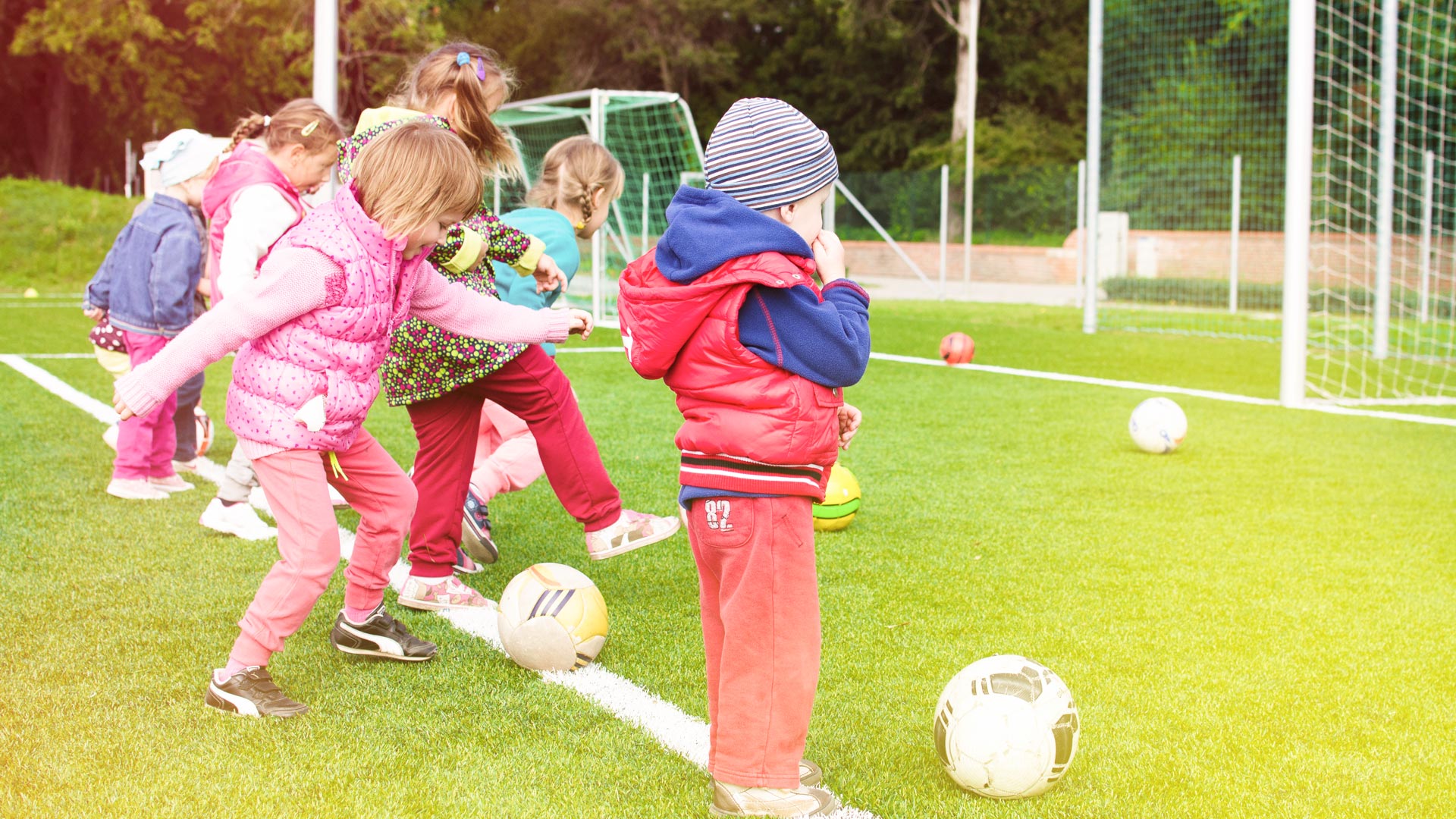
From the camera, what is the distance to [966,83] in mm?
33000

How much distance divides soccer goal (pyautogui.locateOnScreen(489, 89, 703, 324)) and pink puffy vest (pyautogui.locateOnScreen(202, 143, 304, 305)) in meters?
9.96

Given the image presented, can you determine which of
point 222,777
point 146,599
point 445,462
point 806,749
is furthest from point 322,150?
point 806,749

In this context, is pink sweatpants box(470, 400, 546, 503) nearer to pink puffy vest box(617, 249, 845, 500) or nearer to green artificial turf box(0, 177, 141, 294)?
pink puffy vest box(617, 249, 845, 500)

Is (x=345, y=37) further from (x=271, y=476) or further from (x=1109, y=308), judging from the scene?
(x=271, y=476)

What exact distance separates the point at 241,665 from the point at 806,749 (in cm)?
147

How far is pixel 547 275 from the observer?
399cm

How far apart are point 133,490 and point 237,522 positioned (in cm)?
103

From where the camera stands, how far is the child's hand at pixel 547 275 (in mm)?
3961

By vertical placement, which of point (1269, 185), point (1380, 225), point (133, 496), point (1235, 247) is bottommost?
point (133, 496)

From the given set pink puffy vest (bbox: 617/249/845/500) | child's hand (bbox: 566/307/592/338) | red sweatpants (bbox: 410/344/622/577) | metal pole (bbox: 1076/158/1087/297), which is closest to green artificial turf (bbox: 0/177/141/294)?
metal pole (bbox: 1076/158/1087/297)

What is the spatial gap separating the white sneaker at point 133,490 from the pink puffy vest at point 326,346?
2.89 m

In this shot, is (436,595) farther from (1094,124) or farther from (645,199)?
(645,199)

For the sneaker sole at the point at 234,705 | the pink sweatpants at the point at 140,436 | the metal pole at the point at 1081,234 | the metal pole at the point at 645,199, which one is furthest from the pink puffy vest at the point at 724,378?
the metal pole at the point at 1081,234

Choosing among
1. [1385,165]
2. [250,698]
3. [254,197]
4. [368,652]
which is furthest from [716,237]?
[1385,165]
